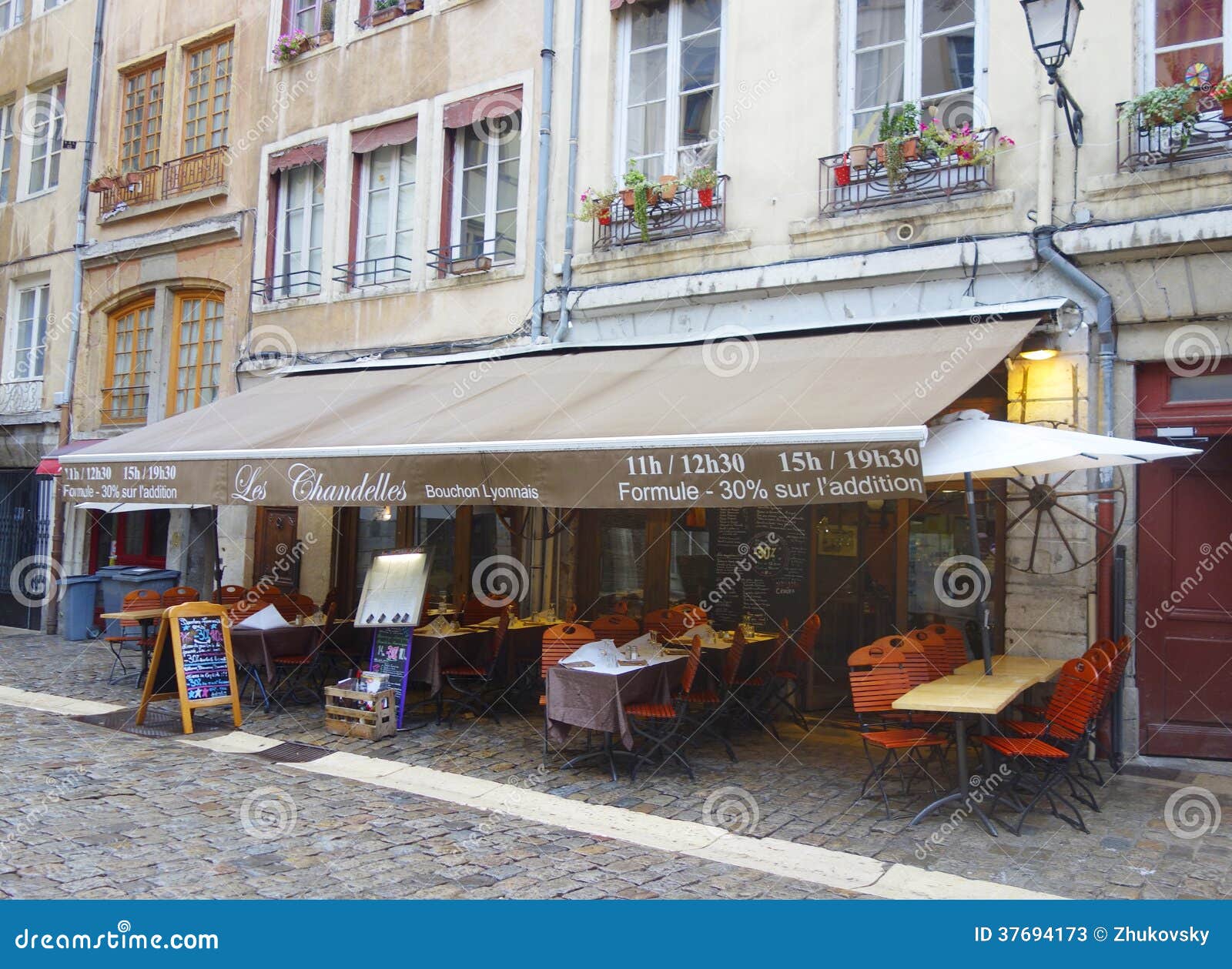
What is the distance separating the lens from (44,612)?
15.3 meters

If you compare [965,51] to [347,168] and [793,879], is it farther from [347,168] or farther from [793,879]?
[347,168]

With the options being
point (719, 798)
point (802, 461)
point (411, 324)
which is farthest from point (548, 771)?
point (411, 324)

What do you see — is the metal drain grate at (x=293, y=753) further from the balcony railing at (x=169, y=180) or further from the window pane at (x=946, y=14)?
the balcony railing at (x=169, y=180)

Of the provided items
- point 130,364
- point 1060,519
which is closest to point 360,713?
point 1060,519

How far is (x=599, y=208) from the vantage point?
10.0 metres

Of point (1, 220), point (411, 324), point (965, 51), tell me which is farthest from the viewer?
point (1, 220)

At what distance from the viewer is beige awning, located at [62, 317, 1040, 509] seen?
6.01 meters

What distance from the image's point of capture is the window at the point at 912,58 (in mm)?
8273

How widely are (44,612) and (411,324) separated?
26.3 feet

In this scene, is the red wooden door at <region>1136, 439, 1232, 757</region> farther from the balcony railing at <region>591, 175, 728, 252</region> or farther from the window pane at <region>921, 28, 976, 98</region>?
the balcony railing at <region>591, 175, 728, 252</region>

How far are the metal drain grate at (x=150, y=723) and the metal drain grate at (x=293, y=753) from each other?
2.87 feet

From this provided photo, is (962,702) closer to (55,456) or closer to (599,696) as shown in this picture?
Result: (599,696)

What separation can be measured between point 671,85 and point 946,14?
2616mm

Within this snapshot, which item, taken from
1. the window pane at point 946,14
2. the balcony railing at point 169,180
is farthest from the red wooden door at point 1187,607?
the balcony railing at point 169,180
